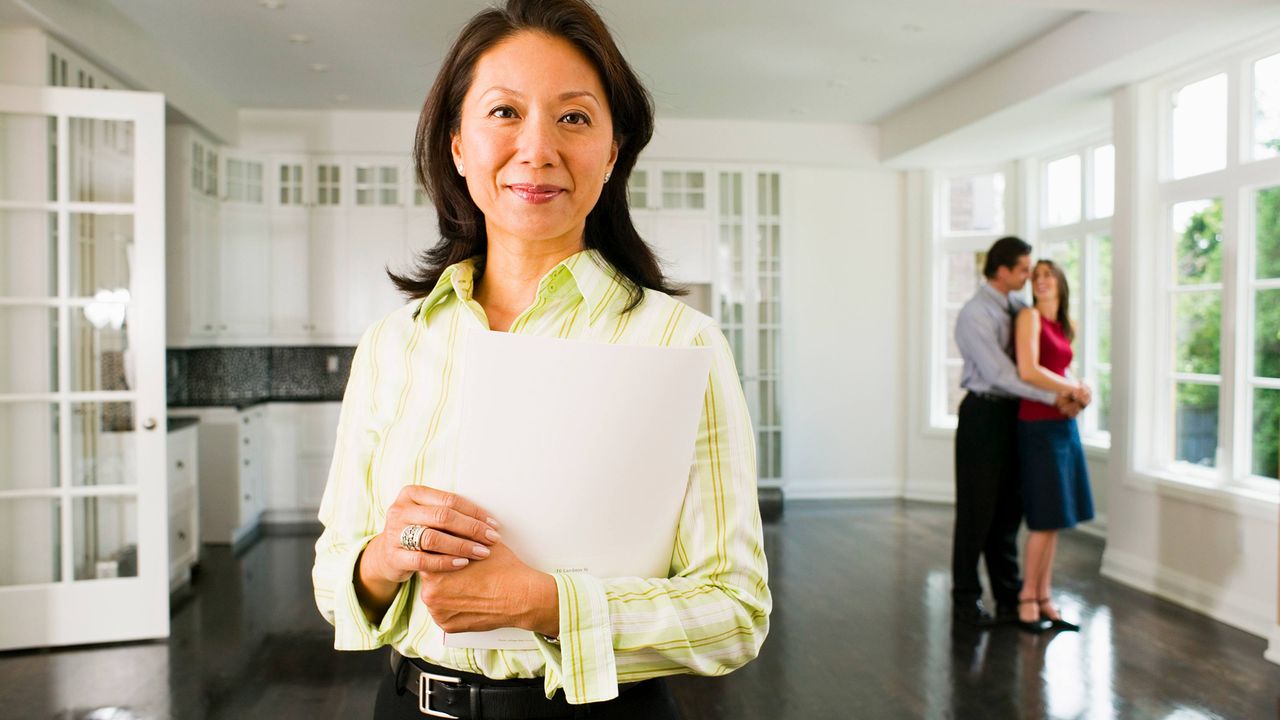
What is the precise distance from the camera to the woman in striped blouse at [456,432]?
2.61ft

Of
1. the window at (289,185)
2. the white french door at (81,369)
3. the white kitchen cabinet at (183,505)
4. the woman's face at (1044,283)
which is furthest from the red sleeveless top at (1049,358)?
the window at (289,185)

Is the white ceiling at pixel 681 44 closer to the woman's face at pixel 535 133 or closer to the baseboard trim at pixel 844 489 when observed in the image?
the baseboard trim at pixel 844 489

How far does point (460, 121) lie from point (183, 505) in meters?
4.94

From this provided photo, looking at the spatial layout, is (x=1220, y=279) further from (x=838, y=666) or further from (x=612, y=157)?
(x=612, y=157)

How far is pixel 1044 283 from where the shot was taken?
431cm

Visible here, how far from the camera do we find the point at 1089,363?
6508mm

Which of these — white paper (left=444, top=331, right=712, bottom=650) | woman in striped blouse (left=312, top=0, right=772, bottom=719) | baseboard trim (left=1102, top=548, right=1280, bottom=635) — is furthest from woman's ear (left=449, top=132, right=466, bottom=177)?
baseboard trim (left=1102, top=548, right=1280, bottom=635)

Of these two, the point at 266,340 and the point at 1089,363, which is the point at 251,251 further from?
the point at 1089,363

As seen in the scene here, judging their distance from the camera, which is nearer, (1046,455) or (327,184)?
(1046,455)

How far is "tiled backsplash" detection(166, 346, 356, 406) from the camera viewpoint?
6.64 m

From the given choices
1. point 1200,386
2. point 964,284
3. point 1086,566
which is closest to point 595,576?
point 1200,386

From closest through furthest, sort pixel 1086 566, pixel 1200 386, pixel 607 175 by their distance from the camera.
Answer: pixel 607 175
pixel 1200 386
pixel 1086 566

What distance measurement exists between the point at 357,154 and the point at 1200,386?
18.5 ft

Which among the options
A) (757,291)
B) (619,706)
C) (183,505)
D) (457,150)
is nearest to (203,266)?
(183,505)
